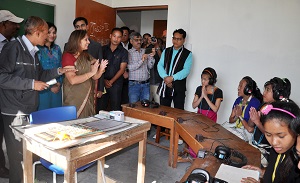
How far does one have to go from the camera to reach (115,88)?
3.92m

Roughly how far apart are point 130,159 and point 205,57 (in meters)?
2.21

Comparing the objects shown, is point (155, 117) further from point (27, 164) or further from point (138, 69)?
point (27, 164)

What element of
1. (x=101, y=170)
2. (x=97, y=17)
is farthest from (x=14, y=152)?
(x=97, y=17)

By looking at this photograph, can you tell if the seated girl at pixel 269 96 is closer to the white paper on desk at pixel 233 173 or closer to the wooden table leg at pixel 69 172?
the white paper on desk at pixel 233 173

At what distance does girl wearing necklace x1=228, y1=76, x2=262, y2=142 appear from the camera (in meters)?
2.73

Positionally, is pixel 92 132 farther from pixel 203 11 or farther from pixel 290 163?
pixel 203 11

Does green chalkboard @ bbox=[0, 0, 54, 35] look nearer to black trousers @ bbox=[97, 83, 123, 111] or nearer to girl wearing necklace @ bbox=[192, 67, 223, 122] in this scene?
black trousers @ bbox=[97, 83, 123, 111]

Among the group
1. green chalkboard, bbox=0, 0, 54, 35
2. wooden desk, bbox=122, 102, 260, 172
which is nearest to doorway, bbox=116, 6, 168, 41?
green chalkboard, bbox=0, 0, 54, 35

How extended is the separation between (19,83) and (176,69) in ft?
7.87

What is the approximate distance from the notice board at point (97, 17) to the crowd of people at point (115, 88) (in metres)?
0.83

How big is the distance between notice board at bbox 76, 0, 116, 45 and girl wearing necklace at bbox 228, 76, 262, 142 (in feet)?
9.14

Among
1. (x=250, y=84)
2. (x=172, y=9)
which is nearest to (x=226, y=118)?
(x=250, y=84)

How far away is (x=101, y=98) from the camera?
154 inches

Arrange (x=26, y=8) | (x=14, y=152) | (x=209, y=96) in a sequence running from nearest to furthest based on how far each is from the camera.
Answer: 1. (x=14, y=152)
2. (x=209, y=96)
3. (x=26, y=8)
